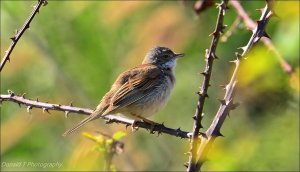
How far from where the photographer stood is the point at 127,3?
263 inches

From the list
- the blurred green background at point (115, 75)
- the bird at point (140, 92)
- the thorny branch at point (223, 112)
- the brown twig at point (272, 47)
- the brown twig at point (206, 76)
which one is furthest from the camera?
the blurred green background at point (115, 75)

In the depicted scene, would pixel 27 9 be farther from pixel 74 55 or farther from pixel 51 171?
pixel 51 171

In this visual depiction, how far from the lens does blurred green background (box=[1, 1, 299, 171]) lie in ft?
22.9

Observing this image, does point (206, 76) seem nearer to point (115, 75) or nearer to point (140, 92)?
point (140, 92)

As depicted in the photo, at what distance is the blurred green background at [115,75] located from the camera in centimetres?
699

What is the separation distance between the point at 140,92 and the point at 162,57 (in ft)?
2.77

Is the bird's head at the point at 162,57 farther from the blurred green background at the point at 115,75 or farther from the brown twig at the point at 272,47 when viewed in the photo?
the brown twig at the point at 272,47

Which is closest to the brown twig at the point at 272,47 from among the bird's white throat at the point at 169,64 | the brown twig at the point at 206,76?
the brown twig at the point at 206,76

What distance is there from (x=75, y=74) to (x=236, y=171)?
9.59 feet

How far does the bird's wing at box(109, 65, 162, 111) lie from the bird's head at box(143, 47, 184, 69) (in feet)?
0.93

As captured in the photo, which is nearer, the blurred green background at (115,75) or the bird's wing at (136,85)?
the bird's wing at (136,85)

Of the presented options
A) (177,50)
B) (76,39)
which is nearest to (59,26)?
(76,39)

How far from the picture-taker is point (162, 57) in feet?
23.7

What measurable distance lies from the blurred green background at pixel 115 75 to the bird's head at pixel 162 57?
0.10 meters
